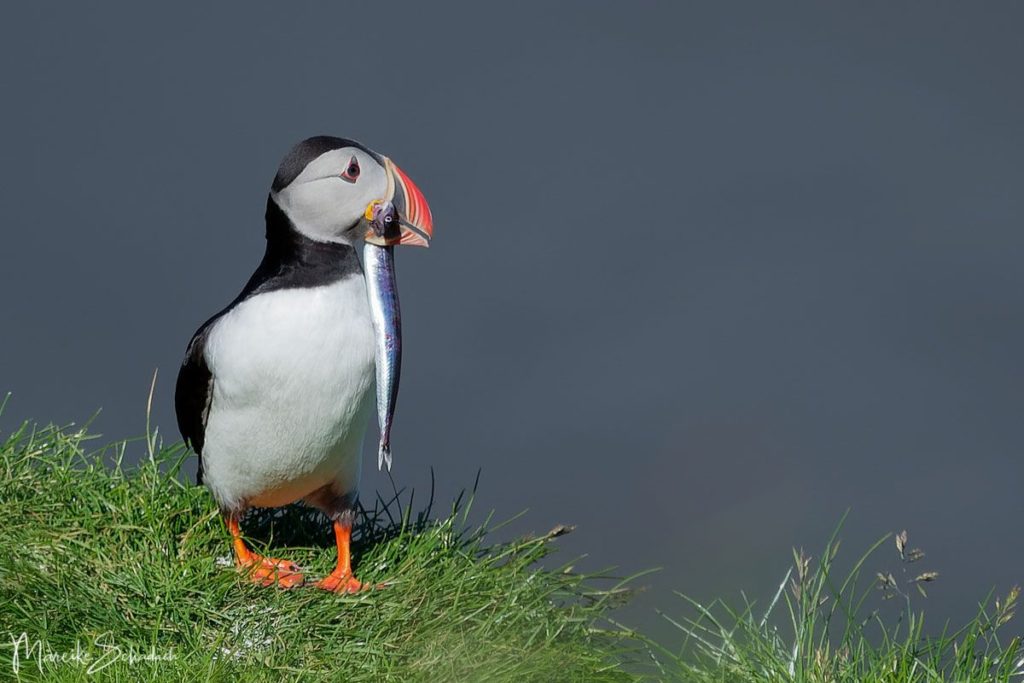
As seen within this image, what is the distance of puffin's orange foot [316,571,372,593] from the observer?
5.71 m

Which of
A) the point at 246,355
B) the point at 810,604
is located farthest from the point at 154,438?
the point at 810,604

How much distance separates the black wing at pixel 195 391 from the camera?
557 centimetres

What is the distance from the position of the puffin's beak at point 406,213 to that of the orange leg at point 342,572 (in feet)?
3.43

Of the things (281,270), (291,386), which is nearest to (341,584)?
(291,386)

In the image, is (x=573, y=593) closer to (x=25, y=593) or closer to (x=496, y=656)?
(x=496, y=656)

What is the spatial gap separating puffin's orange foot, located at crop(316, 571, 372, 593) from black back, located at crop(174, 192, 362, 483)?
696mm

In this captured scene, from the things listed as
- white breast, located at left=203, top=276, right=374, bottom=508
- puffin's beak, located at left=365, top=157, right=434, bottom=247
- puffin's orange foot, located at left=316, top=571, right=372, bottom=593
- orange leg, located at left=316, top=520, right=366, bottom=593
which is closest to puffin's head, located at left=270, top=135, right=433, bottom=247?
puffin's beak, located at left=365, top=157, right=434, bottom=247

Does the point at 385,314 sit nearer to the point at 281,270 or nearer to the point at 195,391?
the point at 281,270

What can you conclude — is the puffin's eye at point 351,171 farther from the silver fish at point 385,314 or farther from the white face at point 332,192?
the silver fish at point 385,314

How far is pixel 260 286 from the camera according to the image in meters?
5.42

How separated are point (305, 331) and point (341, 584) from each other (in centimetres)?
97

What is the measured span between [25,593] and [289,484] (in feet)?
3.02

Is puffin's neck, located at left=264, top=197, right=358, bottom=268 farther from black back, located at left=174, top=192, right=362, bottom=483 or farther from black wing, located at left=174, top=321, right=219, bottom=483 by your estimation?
black wing, located at left=174, top=321, right=219, bottom=483

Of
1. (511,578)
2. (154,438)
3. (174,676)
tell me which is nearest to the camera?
(174,676)
